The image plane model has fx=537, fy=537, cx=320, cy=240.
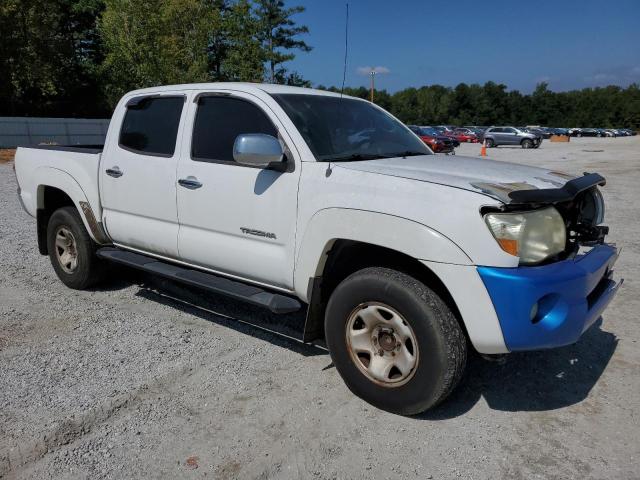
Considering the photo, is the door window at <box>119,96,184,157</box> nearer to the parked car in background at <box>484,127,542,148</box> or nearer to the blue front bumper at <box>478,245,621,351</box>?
the blue front bumper at <box>478,245,621,351</box>

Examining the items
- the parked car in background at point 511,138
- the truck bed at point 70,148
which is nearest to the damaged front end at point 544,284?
the truck bed at point 70,148

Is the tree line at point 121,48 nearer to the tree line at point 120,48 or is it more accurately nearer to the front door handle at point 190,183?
the tree line at point 120,48

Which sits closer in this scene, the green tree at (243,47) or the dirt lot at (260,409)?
the dirt lot at (260,409)

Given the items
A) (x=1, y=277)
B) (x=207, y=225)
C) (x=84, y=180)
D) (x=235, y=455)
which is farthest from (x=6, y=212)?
(x=235, y=455)

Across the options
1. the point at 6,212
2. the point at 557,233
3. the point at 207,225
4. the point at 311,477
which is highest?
the point at 557,233

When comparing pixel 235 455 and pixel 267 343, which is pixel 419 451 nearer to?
pixel 235 455

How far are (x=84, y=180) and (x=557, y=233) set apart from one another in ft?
13.1

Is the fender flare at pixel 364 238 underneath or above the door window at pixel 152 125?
underneath

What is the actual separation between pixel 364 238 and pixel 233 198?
1096 mm

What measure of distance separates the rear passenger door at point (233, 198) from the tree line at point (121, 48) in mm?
26887

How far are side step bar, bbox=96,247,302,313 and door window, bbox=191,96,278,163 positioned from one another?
2.85 feet

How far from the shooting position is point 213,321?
454cm

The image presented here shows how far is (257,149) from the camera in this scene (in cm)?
329

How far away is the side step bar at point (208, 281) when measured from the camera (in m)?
3.47
